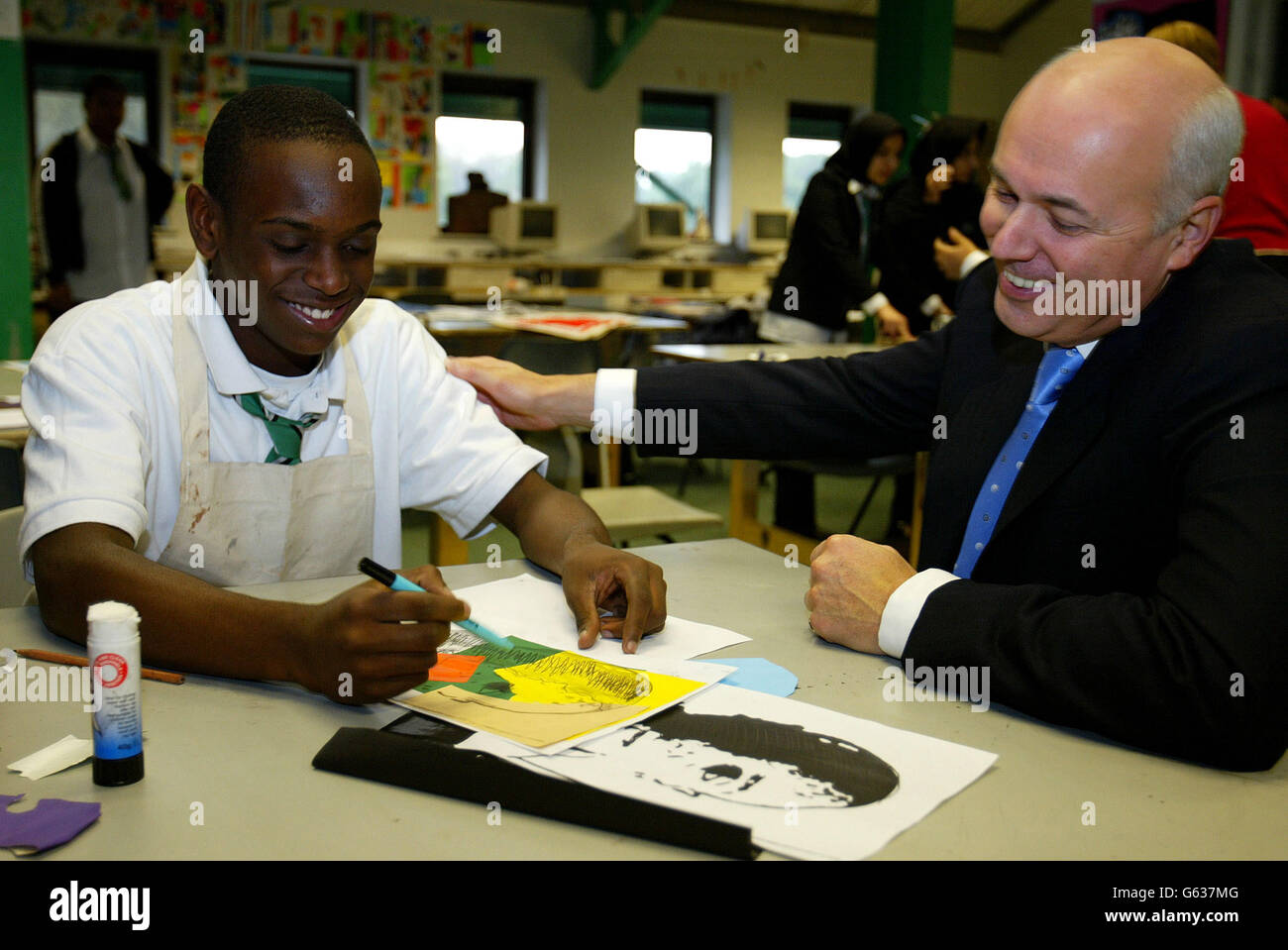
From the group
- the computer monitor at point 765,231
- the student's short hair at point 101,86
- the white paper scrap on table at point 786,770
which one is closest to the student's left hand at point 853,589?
the white paper scrap on table at point 786,770

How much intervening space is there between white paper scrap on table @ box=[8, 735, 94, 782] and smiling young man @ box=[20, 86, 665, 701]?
0.59ft

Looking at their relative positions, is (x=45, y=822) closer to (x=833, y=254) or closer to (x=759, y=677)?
(x=759, y=677)

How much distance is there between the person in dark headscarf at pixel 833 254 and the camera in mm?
4812

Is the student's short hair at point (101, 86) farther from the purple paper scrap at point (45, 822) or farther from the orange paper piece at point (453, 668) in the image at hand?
the purple paper scrap at point (45, 822)

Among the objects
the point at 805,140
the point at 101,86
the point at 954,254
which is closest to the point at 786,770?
the point at 954,254

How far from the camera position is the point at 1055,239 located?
1.29 meters

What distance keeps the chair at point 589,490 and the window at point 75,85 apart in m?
5.41

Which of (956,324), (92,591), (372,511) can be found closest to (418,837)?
(92,591)

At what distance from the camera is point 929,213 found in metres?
4.75

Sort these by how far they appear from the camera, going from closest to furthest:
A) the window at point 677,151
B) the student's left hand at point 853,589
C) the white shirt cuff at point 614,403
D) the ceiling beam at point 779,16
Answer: the student's left hand at point 853,589
the white shirt cuff at point 614,403
the ceiling beam at point 779,16
the window at point 677,151

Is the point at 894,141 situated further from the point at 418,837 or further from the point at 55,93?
the point at 55,93

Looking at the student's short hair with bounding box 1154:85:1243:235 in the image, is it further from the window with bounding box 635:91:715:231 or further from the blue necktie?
the window with bounding box 635:91:715:231

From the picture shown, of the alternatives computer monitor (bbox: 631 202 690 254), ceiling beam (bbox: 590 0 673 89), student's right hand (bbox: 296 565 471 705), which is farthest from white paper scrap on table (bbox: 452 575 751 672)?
computer monitor (bbox: 631 202 690 254)
